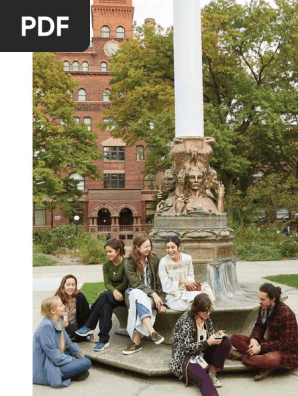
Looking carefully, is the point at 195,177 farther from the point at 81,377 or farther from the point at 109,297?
the point at 81,377

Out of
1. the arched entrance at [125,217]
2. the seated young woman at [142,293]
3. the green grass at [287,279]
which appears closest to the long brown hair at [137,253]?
the seated young woman at [142,293]

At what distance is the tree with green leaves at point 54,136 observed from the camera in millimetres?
26703

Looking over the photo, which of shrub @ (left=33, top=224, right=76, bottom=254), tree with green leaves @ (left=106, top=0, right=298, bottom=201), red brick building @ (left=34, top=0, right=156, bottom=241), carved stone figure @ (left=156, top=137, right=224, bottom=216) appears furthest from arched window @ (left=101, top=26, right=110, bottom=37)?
carved stone figure @ (left=156, top=137, right=224, bottom=216)

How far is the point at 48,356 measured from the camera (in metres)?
4.92

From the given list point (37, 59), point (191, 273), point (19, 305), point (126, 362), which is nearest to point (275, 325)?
point (191, 273)

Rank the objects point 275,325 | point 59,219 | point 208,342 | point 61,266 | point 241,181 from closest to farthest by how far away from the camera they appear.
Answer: point 208,342 → point 275,325 → point 61,266 → point 241,181 → point 59,219

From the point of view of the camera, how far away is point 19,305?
130cm

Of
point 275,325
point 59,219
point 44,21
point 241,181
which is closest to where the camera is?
point 44,21

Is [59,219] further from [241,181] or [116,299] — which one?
[116,299]

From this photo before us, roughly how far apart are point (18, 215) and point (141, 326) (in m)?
4.54

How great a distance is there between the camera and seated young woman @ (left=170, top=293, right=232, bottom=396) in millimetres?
4773

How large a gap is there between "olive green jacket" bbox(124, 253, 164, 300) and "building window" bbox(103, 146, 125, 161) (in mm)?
37288

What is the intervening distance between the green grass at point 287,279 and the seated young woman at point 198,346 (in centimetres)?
788

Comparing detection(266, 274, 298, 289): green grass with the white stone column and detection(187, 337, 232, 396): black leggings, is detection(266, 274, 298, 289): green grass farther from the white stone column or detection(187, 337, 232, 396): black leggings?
detection(187, 337, 232, 396): black leggings
